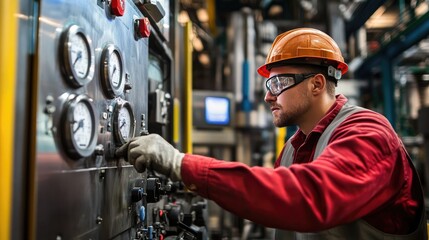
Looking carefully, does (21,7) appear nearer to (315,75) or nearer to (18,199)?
(18,199)

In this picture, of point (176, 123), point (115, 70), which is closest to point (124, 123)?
point (115, 70)

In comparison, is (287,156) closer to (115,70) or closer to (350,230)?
(350,230)

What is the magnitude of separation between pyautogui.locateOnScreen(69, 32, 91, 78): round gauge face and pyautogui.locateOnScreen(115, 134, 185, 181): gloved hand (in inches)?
11.1

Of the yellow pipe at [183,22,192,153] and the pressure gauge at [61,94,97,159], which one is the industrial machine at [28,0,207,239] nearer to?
the pressure gauge at [61,94,97,159]

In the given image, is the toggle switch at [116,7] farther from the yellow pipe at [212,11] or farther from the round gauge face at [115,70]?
the yellow pipe at [212,11]

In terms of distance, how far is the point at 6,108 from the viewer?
874mm

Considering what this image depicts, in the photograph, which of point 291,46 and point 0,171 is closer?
point 0,171

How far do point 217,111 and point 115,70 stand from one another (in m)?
3.96

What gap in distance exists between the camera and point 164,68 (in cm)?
276

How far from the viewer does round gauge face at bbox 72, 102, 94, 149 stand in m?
1.07

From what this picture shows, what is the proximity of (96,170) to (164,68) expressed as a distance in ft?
5.27

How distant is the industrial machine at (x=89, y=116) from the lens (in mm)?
966

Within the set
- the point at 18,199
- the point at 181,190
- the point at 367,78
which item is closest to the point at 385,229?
the point at 18,199

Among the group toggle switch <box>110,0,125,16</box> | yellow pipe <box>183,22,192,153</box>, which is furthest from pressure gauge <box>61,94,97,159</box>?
yellow pipe <box>183,22,192,153</box>
